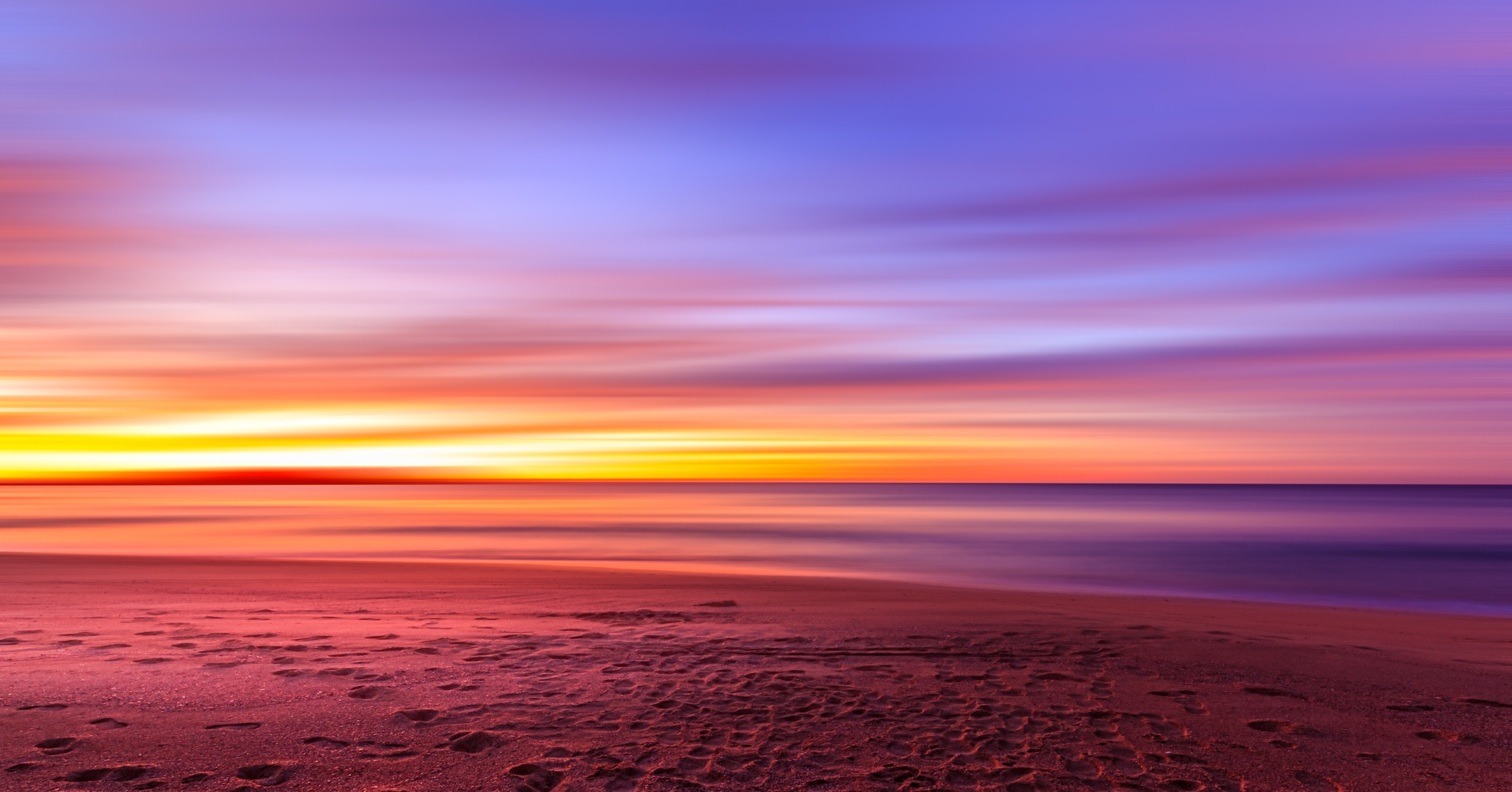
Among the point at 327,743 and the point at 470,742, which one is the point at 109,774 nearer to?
the point at 327,743

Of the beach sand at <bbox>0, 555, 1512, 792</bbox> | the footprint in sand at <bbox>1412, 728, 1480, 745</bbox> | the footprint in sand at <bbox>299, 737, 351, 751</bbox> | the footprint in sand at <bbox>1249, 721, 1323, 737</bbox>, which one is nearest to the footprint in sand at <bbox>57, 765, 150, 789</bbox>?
the beach sand at <bbox>0, 555, 1512, 792</bbox>

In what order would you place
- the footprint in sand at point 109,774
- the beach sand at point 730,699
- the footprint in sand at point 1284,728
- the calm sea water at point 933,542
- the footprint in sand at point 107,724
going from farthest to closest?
the calm sea water at point 933,542
the footprint in sand at point 1284,728
the footprint in sand at point 107,724
the beach sand at point 730,699
the footprint in sand at point 109,774

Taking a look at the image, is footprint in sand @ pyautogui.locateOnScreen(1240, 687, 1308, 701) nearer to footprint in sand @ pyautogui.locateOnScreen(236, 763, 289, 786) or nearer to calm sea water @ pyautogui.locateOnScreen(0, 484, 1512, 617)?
footprint in sand @ pyautogui.locateOnScreen(236, 763, 289, 786)

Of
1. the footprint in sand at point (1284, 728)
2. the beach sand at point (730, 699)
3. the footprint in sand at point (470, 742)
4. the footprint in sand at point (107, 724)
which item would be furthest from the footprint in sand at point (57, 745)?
the footprint in sand at point (1284, 728)

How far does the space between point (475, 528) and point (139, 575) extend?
35370mm

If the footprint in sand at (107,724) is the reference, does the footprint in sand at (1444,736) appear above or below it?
above

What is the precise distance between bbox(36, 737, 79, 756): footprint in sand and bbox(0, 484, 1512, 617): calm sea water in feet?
74.3

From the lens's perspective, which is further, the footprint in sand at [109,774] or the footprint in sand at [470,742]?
the footprint in sand at [470,742]

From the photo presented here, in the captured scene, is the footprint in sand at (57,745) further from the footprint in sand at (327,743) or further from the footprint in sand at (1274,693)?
the footprint in sand at (1274,693)

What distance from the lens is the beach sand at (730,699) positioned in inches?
265

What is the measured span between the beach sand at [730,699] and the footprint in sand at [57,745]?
3cm

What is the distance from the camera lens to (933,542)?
1907 inches

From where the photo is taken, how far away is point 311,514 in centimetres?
7938

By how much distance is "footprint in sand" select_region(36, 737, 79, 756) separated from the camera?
22.2ft
